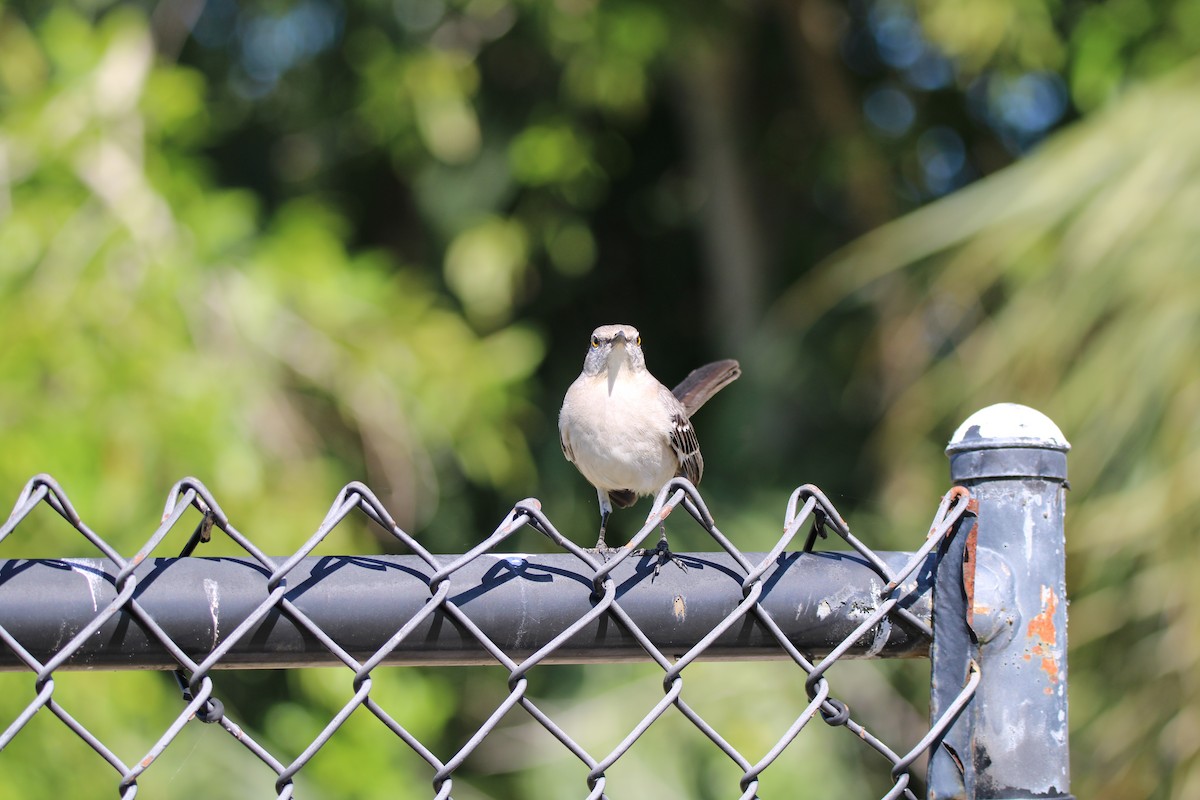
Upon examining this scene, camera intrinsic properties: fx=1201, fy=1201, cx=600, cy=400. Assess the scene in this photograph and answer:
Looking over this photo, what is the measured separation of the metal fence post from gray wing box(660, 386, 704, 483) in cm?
166

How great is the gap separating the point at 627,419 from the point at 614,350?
24 cm

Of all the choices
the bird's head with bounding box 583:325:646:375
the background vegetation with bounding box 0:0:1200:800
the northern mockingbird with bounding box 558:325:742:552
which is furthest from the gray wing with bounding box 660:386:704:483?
the background vegetation with bounding box 0:0:1200:800

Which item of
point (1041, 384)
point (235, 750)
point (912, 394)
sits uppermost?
point (912, 394)

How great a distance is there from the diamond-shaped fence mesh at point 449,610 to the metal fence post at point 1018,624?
37 millimetres

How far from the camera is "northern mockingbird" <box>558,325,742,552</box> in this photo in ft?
9.95

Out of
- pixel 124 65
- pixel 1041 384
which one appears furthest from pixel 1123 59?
pixel 124 65

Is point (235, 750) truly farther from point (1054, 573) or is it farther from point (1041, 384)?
point (1054, 573)

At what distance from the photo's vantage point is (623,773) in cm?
500

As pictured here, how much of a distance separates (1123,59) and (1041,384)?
2074mm

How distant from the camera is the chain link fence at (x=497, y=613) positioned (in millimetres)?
1309

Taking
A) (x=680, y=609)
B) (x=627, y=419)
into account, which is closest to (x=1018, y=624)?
(x=680, y=609)

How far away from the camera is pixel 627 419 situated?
3023 millimetres

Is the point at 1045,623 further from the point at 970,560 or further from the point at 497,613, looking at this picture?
the point at 497,613

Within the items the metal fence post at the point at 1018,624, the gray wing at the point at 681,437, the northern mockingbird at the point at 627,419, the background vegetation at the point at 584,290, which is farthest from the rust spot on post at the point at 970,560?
the background vegetation at the point at 584,290
